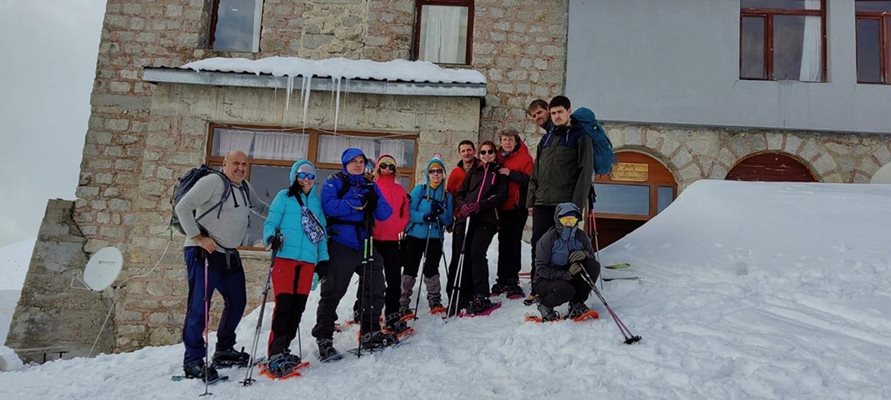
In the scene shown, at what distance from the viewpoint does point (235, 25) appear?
401 inches

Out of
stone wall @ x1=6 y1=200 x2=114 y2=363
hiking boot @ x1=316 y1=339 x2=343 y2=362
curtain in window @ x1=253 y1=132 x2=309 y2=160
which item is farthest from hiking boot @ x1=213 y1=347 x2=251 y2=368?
stone wall @ x1=6 y1=200 x2=114 y2=363

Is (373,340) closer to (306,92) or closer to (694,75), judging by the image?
(306,92)

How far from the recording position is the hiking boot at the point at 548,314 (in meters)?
4.68

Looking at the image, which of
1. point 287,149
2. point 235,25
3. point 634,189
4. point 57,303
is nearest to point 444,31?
point 287,149

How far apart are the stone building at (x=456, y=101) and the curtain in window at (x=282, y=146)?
0.05 m

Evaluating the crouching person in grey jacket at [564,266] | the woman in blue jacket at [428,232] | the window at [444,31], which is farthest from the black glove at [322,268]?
the window at [444,31]

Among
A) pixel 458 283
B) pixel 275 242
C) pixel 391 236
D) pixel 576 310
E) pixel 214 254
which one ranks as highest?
pixel 391 236

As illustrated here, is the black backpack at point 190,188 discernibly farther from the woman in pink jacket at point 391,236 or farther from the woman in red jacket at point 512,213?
the woman in red jacket at point 512,213

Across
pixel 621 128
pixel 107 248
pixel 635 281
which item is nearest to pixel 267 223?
pixel 635 281

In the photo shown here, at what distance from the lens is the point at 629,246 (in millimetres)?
6488

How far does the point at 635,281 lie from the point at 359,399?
2989mm

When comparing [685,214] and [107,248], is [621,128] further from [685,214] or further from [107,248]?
[107,248]

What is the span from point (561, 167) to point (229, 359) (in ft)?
10.5

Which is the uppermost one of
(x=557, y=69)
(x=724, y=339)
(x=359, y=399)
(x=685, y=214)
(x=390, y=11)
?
(x=390, y=11)
